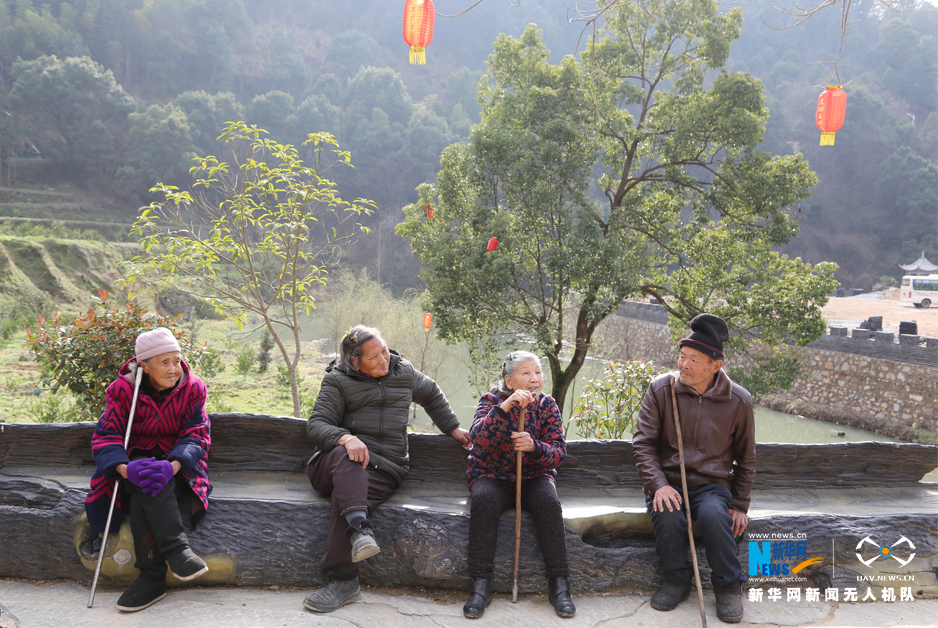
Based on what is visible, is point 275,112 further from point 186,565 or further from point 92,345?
point 186,565

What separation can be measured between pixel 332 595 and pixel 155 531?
735 millimetres

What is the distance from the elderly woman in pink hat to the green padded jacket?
1.67ft

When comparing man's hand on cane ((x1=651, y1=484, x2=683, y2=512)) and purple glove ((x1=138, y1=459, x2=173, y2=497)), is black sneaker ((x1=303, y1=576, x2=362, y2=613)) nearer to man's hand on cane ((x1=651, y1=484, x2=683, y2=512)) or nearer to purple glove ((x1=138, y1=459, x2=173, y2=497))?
purple glove ((x1=138, y1=459, x2=173, y2=497))

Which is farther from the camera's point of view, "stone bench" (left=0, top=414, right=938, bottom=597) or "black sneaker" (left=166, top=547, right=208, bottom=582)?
"stone bench" (left=0, top=414, right=938, bottom=597)

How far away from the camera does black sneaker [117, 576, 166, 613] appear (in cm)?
228

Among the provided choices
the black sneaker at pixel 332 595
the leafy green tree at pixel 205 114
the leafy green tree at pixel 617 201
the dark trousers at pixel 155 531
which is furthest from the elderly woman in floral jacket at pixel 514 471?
the leafy green tree at pixel 205 114

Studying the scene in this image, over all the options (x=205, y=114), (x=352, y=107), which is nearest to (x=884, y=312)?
(x=352, y=107)

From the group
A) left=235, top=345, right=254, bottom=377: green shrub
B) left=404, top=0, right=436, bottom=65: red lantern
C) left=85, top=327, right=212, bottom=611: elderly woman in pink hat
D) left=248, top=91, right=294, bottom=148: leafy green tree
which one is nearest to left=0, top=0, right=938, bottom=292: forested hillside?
left=248, top=91, right=294, bottom=148: leafy green tree

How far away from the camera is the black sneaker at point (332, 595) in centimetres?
230

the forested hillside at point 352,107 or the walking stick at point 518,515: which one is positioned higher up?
the forested hillside at point 352,107

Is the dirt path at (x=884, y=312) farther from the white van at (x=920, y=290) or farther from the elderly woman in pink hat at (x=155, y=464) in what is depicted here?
the elderly woman in pink hat at (x=155, y=464)

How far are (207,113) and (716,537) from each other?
36796mm

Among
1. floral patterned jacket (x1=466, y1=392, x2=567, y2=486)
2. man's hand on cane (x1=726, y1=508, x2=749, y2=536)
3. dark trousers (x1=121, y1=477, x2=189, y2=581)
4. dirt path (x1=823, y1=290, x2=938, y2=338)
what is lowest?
dark trousers (x1=121, y1=477, x2=189, y2=581)

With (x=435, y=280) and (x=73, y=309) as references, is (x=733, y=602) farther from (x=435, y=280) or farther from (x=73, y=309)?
(x=73, y=309)
